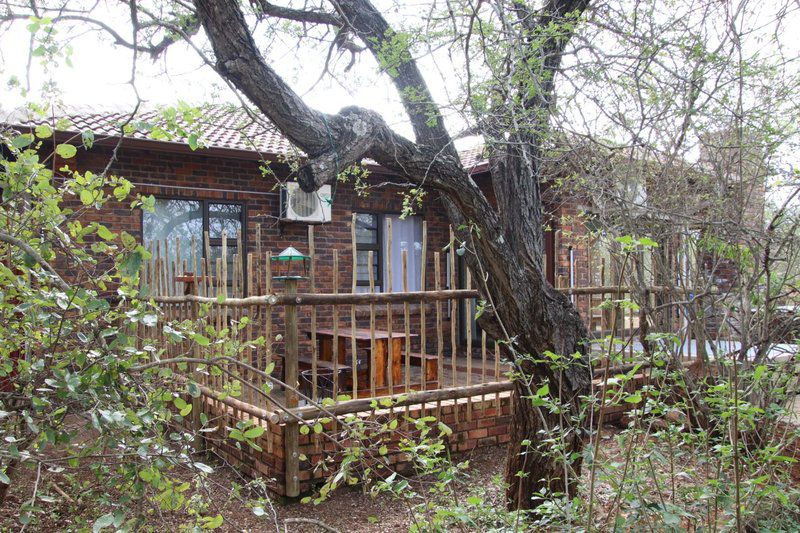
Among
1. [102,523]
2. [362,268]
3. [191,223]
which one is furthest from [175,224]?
[102,523]

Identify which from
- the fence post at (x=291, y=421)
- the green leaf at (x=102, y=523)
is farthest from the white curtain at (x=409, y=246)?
the green leaf at (x=102, y=523)

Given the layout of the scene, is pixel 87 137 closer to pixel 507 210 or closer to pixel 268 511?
pixel 507 210

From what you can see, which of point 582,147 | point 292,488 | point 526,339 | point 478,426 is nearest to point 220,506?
point 292,488

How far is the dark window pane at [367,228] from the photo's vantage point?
35.3 feet

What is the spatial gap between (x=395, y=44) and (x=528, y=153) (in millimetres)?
1102

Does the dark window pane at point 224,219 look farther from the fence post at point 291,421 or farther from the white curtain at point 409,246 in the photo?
the fence post at point 291,421

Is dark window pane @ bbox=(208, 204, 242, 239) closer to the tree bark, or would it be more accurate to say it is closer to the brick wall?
the brick wall

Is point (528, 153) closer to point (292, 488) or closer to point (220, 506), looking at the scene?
point (292, 488)

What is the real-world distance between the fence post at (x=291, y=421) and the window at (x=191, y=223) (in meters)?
4.56

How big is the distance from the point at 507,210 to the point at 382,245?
6559 millimetres

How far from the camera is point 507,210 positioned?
14.3ft

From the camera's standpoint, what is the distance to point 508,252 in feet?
13.9

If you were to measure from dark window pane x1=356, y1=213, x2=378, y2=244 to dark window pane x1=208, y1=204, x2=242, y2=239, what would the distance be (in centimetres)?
203

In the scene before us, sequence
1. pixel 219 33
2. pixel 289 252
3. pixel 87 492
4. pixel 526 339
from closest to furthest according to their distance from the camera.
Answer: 1. pixel 87 492
2. pixel 219 33
3. pixel 526 339
4. pixel 289 252
